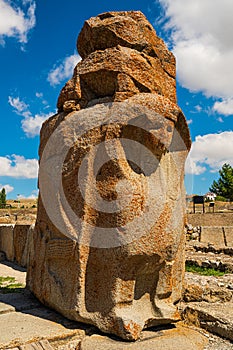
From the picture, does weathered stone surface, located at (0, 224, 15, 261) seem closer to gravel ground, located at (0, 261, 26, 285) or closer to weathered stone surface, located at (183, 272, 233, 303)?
gravel ground, located at (0, 261, 26, 285)

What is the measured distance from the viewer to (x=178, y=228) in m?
3.34

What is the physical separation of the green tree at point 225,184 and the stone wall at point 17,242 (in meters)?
31.2

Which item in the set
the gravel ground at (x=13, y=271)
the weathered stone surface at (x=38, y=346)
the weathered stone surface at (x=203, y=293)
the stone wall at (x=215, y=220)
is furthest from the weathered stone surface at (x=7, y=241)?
the stone wall at (x=215, y=220)

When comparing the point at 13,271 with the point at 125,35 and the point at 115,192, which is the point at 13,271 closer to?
the point at 115,192

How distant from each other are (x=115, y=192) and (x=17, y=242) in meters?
5.65

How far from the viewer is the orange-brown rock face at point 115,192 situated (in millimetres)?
3076

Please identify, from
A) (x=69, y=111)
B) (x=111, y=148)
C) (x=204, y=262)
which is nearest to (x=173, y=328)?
(x=111, y=148)

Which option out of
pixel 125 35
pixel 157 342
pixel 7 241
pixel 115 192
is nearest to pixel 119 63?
pixel 125 35

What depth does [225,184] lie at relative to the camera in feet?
126

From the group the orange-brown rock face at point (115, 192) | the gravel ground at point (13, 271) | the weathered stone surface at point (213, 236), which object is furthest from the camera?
the weathered stone surface at point (213, 236)

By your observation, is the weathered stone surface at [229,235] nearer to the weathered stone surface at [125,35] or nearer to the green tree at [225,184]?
the weathered stone surface at [125,35]

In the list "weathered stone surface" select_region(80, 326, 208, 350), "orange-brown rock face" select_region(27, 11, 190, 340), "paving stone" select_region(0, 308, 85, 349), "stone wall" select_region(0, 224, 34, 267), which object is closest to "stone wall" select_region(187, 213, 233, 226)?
"stone wall" select_region(0, 224, 34, 267)

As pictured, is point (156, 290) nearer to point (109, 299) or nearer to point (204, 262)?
point (109, 299)

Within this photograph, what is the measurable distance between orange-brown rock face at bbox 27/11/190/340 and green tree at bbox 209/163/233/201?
34958 millimetres
